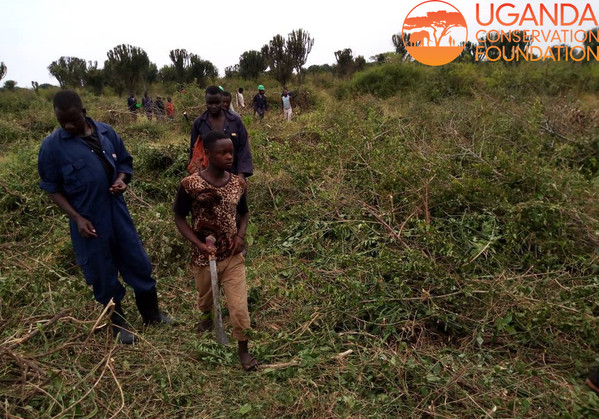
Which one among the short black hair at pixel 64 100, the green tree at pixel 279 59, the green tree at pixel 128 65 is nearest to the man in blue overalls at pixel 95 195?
the short black hair at pixel 64 100

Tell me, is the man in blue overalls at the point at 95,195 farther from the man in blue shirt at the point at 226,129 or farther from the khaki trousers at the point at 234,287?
the man in blue shirt at the point at 226,129

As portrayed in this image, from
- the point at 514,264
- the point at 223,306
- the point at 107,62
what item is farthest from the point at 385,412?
the point at 107,62

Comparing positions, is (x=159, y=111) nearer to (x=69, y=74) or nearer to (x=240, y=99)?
(x=240, y=99)

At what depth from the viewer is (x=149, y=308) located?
9.16ft

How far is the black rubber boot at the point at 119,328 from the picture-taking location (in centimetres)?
261

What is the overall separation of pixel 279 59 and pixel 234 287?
20.0 meters

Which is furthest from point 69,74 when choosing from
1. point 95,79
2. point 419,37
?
point 419,37

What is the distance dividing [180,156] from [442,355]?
4.06 meters

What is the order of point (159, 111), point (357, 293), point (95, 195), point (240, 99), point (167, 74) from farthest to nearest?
point (167, 74)
point (240, 99)
point (159, 111)
point (357, 293)
point (95, 195)

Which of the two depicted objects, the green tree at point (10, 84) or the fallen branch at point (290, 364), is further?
the green tree at point (10, 84)

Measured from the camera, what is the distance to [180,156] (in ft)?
17.4

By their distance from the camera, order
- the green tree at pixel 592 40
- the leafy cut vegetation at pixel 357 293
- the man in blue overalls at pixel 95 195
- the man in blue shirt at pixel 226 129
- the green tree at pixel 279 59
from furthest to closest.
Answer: the green tree at pixel 279 59
the green tree at pixel 592 40
the man in blue shirt at pixel 226 129
the man in blue overalls at pixel 95 195
the leafy cut vegetation at pixel 357 293

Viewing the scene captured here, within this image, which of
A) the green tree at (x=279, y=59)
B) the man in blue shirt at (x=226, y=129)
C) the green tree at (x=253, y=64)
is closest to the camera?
the man in blue shirt at (x=226, y=129)

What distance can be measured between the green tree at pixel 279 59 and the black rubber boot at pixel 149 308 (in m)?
19.4
